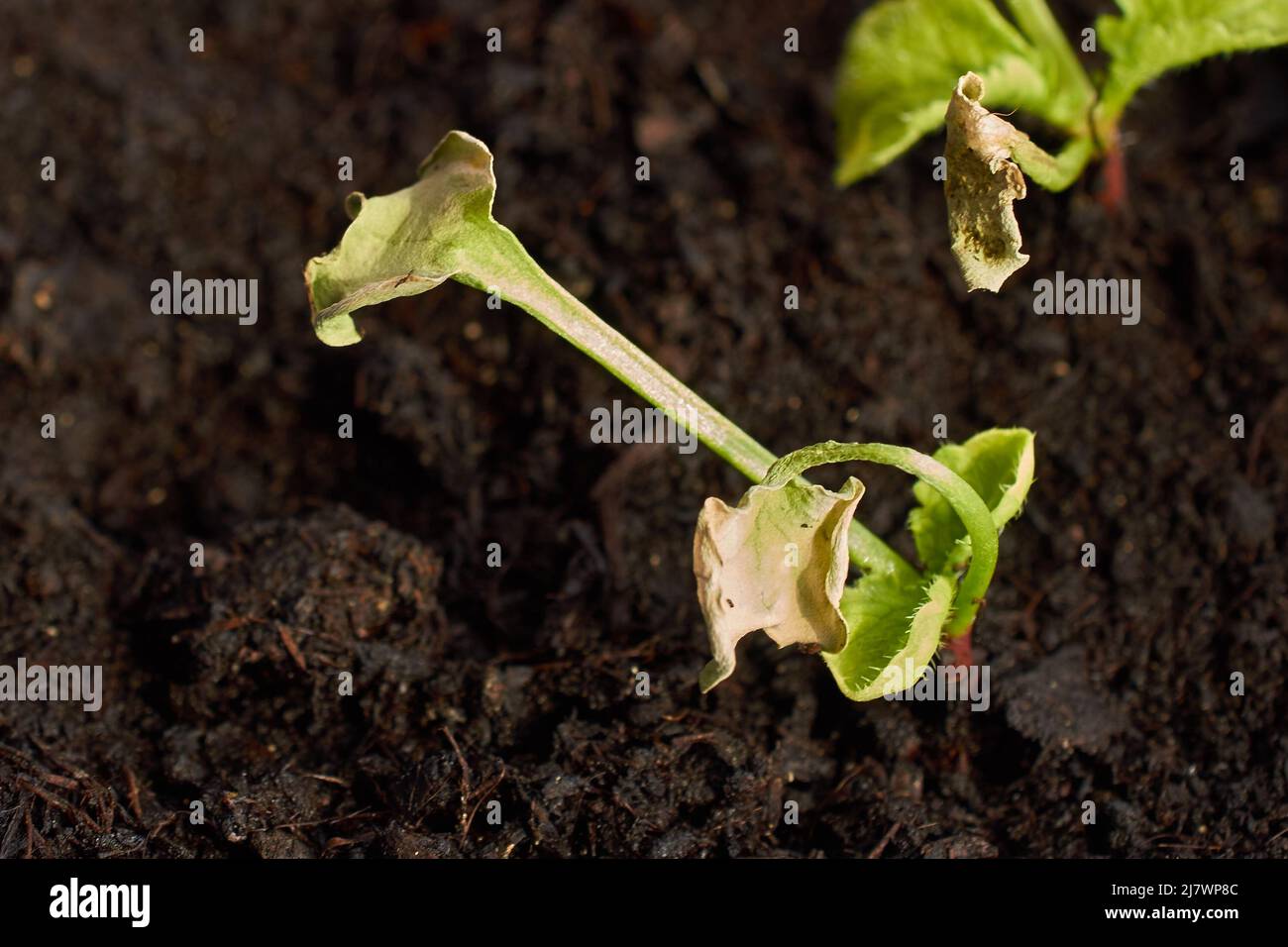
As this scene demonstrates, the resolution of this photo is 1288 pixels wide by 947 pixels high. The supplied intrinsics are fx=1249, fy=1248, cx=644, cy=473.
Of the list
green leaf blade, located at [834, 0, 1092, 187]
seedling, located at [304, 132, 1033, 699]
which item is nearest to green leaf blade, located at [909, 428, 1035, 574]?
seedling, located at [304, 132, 1033, 699]

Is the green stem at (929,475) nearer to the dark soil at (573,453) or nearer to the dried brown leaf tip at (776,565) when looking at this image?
the dried brown leaf tip at (776,565)

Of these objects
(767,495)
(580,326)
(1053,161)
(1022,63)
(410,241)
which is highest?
(1022,63)

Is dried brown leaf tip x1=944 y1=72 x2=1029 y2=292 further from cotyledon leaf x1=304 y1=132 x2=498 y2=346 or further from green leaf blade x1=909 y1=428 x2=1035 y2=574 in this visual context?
cotyledon leaf x1=304 y1=132 x2=498 y2=346

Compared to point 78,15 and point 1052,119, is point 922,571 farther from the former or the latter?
point 78,15

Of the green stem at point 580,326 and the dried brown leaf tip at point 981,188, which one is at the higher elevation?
the dried brown leaf tip at point 981,188

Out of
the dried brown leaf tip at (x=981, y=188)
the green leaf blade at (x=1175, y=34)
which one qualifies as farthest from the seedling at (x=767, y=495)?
the green leaf blade at (x=1175, y=34)

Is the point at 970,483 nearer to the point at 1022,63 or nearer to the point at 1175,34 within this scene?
the point at 1022,63

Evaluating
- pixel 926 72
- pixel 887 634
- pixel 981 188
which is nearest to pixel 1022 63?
pixel 926 72
